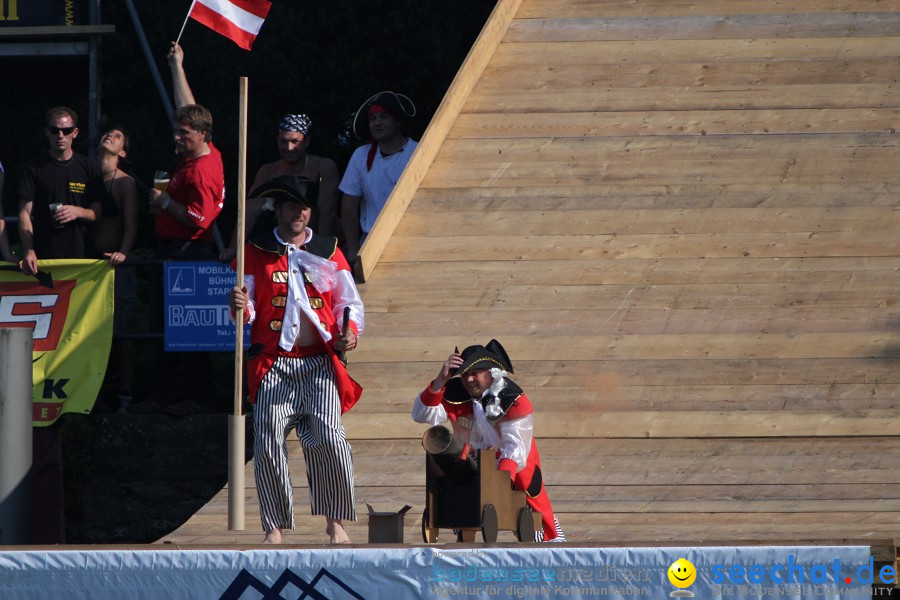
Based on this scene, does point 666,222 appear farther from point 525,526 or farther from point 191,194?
point 525,526

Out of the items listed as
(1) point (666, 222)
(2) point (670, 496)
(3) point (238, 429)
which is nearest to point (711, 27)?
(1) point (666, 222)

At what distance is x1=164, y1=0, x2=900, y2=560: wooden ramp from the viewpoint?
23.8ft

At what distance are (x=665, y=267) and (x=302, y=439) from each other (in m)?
2.91

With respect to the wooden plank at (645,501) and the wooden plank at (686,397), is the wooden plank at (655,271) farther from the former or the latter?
the wooden plank at (645,501)

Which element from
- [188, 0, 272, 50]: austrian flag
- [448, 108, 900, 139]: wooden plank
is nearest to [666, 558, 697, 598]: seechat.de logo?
[188, 0, 272, 50]: austrian flag

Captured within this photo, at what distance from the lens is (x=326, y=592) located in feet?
17.7

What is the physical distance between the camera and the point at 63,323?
28.0ft

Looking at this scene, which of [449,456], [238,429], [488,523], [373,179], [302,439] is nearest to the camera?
[488,523]

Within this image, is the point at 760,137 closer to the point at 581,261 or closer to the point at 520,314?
the point at 581,261

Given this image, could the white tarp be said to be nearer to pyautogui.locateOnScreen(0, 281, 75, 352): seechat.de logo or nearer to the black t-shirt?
pyautogui.locateOnScreen(0, 281, 75, 352): seechat.de logo

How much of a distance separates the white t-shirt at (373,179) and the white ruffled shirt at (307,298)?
2.44 m

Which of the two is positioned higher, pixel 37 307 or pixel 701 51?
pixel 701 51

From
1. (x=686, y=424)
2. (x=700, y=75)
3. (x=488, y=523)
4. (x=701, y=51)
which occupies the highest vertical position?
(x=701, y=51)

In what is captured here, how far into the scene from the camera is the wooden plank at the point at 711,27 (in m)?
10.4
